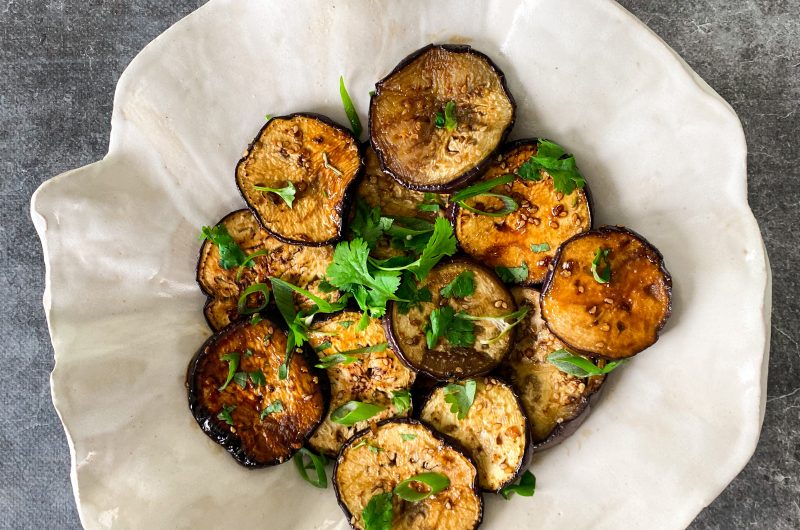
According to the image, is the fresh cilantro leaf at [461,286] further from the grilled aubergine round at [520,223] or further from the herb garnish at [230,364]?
the herb garnish at [230,364]

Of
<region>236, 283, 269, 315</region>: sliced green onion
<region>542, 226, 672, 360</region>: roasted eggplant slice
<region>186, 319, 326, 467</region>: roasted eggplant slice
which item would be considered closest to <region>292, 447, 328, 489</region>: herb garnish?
<region>186, 319, 326, 467</region>: roasted eggplant slice

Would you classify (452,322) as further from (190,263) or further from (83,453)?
(83,453)

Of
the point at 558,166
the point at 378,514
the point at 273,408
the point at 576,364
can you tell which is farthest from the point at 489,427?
the point at 558,166

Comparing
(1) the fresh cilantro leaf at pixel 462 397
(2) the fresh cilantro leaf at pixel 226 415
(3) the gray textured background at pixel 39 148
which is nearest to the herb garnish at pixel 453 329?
(1) the fresh cilantro leaf at pixel 462 397

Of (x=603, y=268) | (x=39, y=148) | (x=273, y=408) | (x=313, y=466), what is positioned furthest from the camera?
(x=39, y=148)

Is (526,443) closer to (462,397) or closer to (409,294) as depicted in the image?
(462,397)

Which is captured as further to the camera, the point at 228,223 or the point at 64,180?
the point at 228,223

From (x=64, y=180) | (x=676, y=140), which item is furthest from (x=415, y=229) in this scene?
(x=64, y=180)
